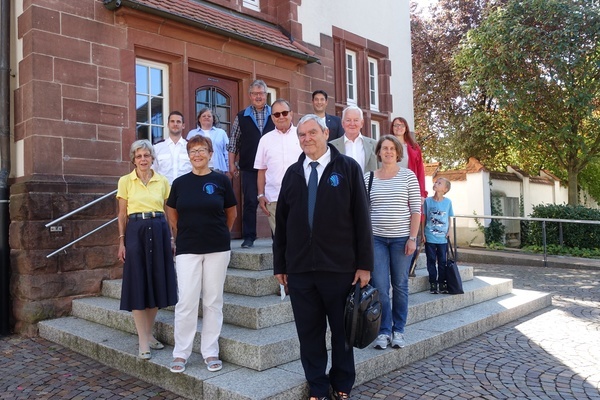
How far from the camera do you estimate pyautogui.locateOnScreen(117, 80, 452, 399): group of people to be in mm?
3465

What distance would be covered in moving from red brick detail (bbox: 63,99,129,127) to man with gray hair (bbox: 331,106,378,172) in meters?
3.21

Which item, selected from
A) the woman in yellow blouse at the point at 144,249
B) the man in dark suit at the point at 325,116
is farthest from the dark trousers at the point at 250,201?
the woman in yellow blouse at the point at 144,249

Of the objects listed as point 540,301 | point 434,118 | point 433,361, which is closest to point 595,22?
point 434,118

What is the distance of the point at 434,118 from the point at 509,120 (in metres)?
4.77

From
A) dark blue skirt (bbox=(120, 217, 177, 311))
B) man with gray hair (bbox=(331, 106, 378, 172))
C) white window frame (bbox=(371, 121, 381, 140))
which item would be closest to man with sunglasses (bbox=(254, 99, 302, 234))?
man with gray hair (bbox=(331, 106, 378, 172))

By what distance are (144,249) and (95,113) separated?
2.90 meters

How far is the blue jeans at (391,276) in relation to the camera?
4.61 metres

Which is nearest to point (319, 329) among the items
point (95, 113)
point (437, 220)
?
point (437, 220)

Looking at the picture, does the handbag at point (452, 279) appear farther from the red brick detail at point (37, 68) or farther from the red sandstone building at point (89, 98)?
the red brick detail at point (37, 68)

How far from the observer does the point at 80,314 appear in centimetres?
597

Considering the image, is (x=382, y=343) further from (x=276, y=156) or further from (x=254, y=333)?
(x=276, y=156)

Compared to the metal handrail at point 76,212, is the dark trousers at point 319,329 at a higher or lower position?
lower

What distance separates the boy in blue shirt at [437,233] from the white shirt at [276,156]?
2.27 m

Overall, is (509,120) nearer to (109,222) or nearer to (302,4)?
(302,4)
